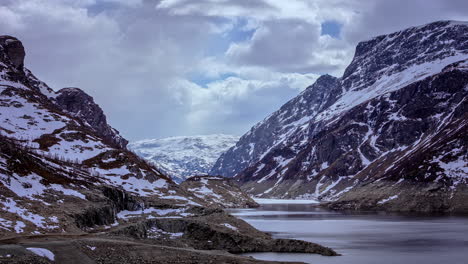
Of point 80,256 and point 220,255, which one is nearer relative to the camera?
point 80,256

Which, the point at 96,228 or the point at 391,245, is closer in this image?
the point at 96,228

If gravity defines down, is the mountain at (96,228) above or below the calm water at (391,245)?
above

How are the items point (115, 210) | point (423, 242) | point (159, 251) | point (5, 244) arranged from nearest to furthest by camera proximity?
point (5, 244), point (159, 251), point (423, 242), point (115, 210)

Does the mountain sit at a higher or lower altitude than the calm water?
higher

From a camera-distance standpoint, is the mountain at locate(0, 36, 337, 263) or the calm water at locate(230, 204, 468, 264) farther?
the calm water at locate(230, 204, 468, 264)

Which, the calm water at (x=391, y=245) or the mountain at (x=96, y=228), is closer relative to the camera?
the mountain at (x=96, y=228)

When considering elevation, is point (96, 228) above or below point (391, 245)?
above

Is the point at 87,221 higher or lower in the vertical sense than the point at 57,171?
lower

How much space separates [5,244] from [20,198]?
4636 centimetres

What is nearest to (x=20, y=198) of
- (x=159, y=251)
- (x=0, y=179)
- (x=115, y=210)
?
(x=0, y=179)

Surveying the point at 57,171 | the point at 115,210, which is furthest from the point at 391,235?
the point at 57,171

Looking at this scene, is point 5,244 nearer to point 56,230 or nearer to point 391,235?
point 56,230

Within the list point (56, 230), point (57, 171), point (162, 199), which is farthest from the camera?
point (162, 199)

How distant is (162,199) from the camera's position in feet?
623
